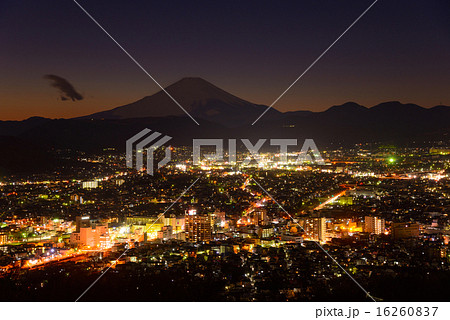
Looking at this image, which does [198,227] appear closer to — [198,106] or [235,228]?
[235,228]

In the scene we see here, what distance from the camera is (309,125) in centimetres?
2075

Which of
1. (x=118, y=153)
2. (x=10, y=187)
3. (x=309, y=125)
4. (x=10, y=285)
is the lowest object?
(x=10, y=285)

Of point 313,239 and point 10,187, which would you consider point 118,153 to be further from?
point 313,239

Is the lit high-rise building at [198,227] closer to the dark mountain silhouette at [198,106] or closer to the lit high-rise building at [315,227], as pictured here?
the lit high-rise building at [315,227]

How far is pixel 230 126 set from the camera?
736 inches

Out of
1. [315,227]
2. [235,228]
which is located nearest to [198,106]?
[235,228]

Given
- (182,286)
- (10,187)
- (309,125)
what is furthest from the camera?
(309,125)

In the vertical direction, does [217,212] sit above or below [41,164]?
below

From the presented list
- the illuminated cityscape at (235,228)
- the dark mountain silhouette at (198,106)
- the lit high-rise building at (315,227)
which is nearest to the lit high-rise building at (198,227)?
the illuminated cityscape at (235,228)

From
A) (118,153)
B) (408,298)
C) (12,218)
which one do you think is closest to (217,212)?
(12,218)

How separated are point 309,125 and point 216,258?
14846 mm

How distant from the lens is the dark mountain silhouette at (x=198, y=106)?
44.4 ft

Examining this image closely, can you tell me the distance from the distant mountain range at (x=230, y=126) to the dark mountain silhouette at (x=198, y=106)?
0.11 feet

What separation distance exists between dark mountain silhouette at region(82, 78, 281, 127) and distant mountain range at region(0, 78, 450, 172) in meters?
0.03
